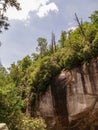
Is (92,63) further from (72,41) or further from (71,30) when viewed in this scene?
(71,30)

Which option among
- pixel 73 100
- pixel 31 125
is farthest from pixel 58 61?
pixel 31 125

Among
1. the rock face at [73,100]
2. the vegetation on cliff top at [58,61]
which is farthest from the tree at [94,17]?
the rock face at [73,100]

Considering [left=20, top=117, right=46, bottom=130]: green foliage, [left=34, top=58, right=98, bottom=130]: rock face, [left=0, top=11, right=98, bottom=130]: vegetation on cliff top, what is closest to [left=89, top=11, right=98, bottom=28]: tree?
[left=0, top=11, right=98, bottom=130]: vegetation on cliff top

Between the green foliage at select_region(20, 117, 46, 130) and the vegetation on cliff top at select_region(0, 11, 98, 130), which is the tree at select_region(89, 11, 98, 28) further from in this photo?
the green foliage at select_region(20, 117, 46, 130)

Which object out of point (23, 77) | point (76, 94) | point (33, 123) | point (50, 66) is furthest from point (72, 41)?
point (33, 123)

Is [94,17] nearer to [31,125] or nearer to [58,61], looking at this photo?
[58,61]

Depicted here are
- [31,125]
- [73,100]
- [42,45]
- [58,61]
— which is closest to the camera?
[31,125]

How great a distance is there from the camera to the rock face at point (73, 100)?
26.6m

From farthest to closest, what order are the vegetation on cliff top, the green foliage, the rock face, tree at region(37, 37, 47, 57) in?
tree at region(37, 37, 47, 57) → the vegetation on cliff top → the rock face → the green foliage

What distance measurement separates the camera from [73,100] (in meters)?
27.4

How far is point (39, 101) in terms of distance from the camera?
3027cm

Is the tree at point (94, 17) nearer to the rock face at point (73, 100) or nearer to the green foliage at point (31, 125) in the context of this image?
the rock face at point (73, 100)

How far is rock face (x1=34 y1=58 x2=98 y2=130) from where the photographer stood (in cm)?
2656

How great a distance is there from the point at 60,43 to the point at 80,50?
5959 millimetres
